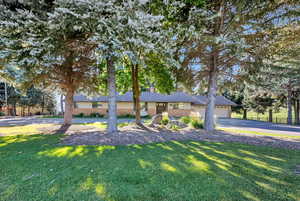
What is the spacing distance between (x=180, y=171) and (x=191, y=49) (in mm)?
6375

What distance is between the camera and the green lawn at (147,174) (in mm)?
2553

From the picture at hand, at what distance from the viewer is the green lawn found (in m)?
2.55

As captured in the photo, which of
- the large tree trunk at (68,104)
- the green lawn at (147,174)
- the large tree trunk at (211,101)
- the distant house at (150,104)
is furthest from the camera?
the distant house at (150,104)

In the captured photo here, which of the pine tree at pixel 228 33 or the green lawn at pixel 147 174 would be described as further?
the pine tree at pixel 228 33

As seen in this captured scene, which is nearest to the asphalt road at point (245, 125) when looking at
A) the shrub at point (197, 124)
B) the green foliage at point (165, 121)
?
the shrub at point (197, 124)

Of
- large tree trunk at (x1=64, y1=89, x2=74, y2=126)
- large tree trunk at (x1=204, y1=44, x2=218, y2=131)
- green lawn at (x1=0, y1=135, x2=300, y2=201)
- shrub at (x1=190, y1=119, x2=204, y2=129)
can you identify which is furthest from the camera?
large tree trunk at (x1=64, y1=89, x2=74, y2=126)

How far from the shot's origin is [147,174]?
10.8ft

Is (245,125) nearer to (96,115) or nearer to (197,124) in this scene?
(197,124)

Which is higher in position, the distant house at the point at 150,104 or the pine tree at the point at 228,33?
the pine tree at the point at 228,33

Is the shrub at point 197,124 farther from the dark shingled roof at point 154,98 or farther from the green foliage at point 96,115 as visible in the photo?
the green foliage at point 96,115

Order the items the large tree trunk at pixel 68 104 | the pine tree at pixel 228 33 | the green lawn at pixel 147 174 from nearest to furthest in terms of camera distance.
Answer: the green lawn at pixel 147 174
the pine tree at pixel 228 33
the large tree trunk at pixel 68 104

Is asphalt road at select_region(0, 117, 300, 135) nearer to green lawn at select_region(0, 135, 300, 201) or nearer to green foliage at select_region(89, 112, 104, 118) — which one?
green foliage at select_region(89, 112, 104, 118)

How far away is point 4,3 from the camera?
5430mm

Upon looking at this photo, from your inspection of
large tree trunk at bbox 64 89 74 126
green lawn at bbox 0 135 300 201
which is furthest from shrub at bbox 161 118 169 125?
large tree trunk at bbox 64 89 74 126
